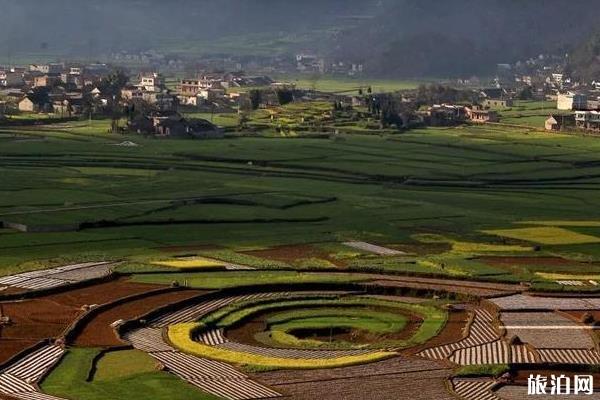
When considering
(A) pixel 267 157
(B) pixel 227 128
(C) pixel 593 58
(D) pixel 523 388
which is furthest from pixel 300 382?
(C) pixel 593 58

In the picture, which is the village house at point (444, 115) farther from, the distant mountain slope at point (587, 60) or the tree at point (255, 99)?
the distant mountain slope at point (587, 60)

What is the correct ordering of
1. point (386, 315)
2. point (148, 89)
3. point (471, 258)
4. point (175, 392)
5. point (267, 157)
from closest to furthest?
1. point (175, 392)
2. point (386, 315)
3. point (471, 258)
4. point (267, 157)
5. point (148, 89)

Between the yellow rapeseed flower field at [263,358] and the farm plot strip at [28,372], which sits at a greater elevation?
the farm plot strip at [28,372]

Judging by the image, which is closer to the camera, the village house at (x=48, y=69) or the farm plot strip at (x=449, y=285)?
the farm plot strip at (x=449, y=285)

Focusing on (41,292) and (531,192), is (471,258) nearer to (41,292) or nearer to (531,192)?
(41,292)

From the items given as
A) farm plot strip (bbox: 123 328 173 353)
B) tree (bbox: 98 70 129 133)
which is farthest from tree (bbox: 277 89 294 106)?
farm plot strip (bbox: 123 328 173 353)

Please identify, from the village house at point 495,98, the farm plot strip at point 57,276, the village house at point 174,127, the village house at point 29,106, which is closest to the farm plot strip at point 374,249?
the farm plot strip at point 57,276

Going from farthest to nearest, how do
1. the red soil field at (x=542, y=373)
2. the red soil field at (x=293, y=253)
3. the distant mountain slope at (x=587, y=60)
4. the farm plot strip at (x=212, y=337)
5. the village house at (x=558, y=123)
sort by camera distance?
the distant mountain slope at (x=587, y=60) < the village house at (x=558, y=123) < the red soil field at (x=293, y=253) < the farm plot strip at (x=212, y=337) < the red soil field at (x=542, y=373)
